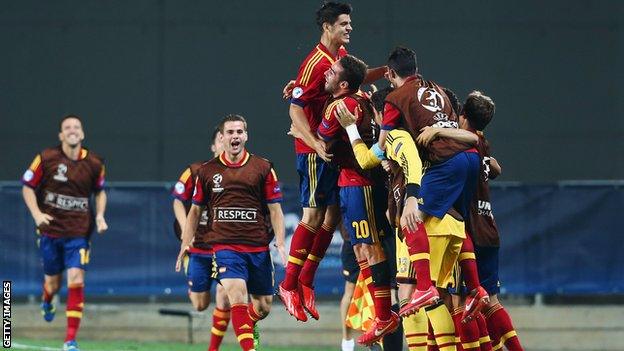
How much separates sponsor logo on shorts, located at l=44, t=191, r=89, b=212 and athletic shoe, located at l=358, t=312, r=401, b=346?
5550 millimetres

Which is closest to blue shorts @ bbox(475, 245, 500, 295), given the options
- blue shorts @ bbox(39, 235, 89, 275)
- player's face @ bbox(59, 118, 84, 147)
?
blue shorts @ bbox(39, 235, 89, 275)

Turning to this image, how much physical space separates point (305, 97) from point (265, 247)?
2.42 metres

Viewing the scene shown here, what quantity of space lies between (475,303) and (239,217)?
10.6 ft

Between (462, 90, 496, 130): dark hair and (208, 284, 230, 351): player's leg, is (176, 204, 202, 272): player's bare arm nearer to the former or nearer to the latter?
(208, 284, 230, 351): player's leg

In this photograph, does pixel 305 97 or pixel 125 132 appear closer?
pixel 305 97

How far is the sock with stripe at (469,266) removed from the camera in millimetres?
12234

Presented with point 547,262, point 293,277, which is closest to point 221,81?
point 547,262

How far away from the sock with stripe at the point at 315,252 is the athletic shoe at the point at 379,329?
826mm

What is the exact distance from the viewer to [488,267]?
13141 millimetres

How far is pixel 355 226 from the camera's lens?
40.9 feet

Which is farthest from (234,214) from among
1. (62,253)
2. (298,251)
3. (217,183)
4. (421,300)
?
(421,300)

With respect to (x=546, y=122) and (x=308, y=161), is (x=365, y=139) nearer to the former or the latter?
(x=308, y=161)

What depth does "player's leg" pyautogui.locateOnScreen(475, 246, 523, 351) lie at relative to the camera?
12.9 metres

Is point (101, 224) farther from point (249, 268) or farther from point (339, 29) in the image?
point (339, 29)
